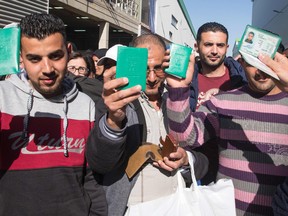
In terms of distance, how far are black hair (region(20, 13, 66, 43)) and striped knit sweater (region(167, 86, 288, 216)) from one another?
27.3 inches

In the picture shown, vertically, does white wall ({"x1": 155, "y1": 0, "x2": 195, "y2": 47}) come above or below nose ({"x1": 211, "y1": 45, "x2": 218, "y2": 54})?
above

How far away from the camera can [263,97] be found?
6.27ft

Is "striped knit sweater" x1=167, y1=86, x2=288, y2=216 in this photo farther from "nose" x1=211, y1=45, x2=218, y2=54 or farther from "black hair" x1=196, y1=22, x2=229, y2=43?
"black hair" x1=196, y1=22, x2=229, y2=43

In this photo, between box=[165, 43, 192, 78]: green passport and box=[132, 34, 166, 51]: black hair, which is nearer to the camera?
box=[165, 43, 192, 78]: green passport

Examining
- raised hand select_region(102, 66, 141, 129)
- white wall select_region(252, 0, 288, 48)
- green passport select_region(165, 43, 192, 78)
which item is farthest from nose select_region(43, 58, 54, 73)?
white wall select_region(252, 0, 288, 48)

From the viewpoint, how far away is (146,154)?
1.73 meters

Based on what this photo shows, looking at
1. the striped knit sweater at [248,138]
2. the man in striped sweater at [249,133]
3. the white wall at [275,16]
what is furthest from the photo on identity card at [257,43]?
the white wall at [275,16]

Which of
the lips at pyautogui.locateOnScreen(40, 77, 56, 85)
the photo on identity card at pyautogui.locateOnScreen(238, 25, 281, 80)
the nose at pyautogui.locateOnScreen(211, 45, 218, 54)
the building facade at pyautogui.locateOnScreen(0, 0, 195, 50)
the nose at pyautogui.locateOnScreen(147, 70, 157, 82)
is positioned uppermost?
the building facade at pyautogui.locateOnScreen(0, 0, 195, 50)

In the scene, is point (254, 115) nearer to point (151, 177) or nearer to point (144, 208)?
point (151, 177)

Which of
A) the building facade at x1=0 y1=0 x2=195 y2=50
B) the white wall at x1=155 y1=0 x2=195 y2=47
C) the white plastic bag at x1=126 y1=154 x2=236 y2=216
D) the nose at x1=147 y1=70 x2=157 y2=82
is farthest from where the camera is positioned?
the white wall at x1=155 y1=0 x2=195 y2=47

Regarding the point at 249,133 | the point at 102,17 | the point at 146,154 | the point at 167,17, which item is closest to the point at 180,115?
the point at 146,154

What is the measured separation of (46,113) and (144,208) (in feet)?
2.25

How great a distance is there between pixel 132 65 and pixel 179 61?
1.37 feet

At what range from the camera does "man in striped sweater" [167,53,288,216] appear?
178cm
